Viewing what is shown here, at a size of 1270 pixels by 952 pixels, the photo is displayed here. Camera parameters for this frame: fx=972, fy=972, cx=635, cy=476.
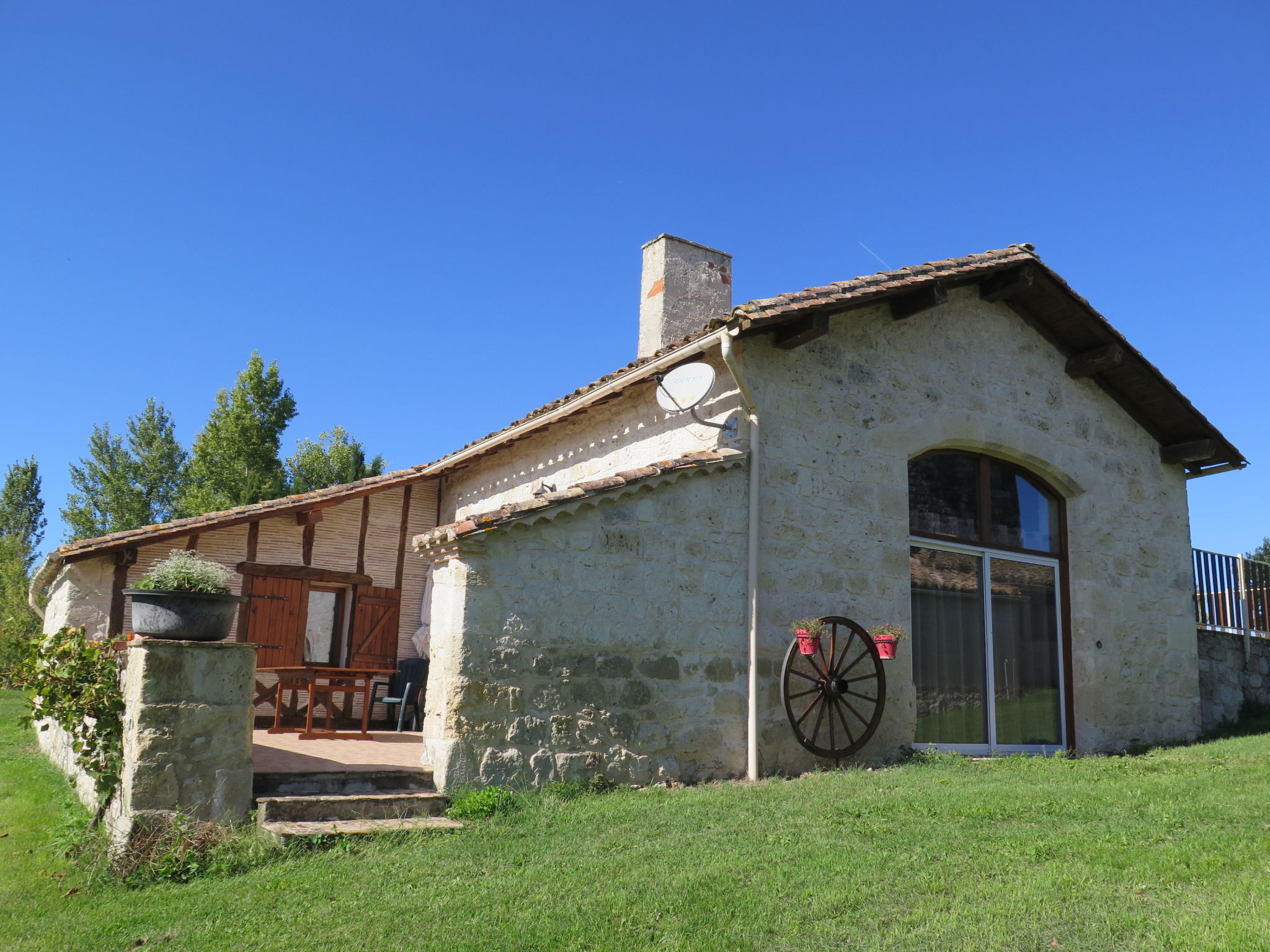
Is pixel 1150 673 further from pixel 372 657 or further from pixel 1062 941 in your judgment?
pixel 372 657

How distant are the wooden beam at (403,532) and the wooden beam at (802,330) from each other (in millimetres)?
6372

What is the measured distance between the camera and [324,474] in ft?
88.7

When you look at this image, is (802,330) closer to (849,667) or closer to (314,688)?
(849,667)

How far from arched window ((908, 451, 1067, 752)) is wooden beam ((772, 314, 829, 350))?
6.59 ft

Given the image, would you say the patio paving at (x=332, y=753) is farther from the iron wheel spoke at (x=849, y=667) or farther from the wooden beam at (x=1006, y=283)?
the wooden beam at (x=1006, y=283)

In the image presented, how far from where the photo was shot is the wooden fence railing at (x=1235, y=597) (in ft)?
40.4

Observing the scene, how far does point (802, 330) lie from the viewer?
816 cm

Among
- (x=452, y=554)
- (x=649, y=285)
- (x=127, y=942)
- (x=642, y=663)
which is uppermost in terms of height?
(x=649, y=285)

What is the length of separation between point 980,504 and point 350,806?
682 cm

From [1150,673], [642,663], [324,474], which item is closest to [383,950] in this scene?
[642,663]

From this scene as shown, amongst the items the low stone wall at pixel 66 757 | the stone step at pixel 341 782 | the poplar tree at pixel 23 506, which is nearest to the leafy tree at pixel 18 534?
the poplar tree at pixel 23 506

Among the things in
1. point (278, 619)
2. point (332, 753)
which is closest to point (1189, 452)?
point (332, 753)

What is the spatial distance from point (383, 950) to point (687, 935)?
1302 mm

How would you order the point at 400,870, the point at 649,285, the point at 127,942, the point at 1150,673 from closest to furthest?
the point at 127,942
the point at 400,870
the point at 1150,673
the point at 649,285
